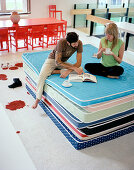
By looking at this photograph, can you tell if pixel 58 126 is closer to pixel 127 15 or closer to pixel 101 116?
pixel 101 116

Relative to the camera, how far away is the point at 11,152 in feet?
7.38

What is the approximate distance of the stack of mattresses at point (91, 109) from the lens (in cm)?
235

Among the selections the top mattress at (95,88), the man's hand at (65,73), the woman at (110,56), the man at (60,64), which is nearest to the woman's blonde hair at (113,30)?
the woman at (110,56)

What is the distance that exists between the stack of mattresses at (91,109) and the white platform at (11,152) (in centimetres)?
56

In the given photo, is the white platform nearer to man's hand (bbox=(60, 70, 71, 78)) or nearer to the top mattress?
the top mattress

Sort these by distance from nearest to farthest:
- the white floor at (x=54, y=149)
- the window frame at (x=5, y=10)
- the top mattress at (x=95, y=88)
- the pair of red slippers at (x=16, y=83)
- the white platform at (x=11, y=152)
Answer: the white platform at (x=11, y=152) → the white floor at (x=54, y=149) → the top mattress at (x=95, y=88) → the pair of red slippers at (x=16, y=83) → the window frame at (x=5, y=10)

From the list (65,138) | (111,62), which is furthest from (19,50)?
(65,138)

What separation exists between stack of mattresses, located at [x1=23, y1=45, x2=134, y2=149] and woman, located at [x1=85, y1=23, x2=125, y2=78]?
130 mm

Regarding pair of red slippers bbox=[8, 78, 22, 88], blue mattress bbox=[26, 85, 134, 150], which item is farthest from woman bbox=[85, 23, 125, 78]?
Result: pair of red slippers bbox=[8, 78, 22, 88]

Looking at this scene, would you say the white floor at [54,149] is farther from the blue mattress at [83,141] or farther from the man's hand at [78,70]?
the man's hand at [78,70]

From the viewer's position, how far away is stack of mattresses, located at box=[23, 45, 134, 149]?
235cm

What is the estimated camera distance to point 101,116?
239 centimetres

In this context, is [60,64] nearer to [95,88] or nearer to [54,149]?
[95,88]

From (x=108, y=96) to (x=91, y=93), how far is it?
0.64 ft
